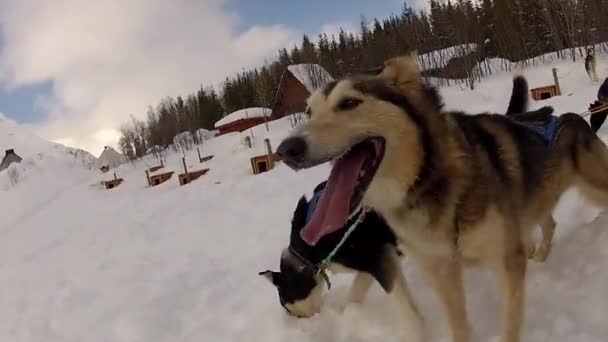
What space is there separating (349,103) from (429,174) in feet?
1.73

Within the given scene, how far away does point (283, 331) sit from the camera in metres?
3.90

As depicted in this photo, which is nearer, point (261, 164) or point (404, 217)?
point (404, 217)

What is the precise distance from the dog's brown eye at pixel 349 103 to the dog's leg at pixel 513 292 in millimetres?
1139

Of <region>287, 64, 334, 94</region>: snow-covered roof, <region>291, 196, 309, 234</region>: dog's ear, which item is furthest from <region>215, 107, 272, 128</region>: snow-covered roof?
<region>291, 196, 309, 234</region>: dog's ear

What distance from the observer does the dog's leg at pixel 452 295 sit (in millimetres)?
3047

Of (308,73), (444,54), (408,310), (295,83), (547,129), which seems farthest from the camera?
(295,83)

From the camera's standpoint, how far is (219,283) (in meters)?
5.60

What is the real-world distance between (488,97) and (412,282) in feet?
63.0

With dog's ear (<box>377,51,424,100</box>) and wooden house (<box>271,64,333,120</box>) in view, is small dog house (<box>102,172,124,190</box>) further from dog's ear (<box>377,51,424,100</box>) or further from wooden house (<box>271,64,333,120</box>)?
dog's ear (<box>377,51,424,100</box>)

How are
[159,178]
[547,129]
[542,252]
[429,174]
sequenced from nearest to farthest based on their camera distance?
[429,174] < [547,129] < [542,252] < [159,178]

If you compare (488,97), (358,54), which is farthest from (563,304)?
(358,54)

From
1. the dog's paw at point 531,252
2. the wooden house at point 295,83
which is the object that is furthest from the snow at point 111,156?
the dog's paw at point 531,252

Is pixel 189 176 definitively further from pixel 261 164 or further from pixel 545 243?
pixel 545 243

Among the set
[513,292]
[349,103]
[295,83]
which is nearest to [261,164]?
[513,292]
